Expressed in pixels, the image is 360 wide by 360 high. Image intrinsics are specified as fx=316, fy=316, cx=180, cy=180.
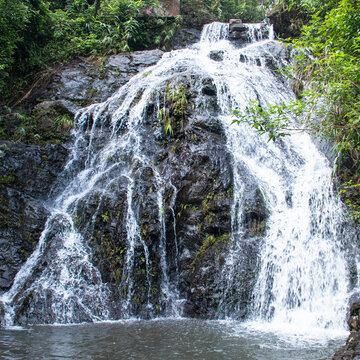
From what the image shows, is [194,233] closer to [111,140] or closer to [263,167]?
[263,167]

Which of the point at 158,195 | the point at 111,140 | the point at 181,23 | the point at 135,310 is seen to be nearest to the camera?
the point at 135,310

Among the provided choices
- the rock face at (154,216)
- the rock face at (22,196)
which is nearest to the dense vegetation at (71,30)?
the rock face at (22,196)

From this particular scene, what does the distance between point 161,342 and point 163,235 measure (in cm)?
338

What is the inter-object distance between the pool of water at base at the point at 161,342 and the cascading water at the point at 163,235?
90cm

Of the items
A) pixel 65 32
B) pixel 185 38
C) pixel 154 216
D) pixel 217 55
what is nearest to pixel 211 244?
pixel 154 216

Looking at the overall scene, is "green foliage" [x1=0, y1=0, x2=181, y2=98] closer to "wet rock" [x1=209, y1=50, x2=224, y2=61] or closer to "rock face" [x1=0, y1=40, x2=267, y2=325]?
"wet rock" [x1=209, y1=50, x2=224, y2=61]

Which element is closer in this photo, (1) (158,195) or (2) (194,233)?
(2) (194,233)

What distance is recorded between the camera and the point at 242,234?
24.9ft

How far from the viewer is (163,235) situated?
7918 millimetres

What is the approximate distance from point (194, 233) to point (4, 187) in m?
5.48

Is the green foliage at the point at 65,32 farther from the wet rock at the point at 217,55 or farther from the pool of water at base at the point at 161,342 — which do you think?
the pool of water at base at the point at 161,342

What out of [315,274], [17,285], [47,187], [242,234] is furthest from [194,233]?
[47,187]

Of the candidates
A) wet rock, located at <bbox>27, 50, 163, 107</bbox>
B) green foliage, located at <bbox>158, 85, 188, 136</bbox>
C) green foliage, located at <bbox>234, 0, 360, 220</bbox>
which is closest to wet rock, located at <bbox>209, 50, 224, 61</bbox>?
wet rock, located at <bbox>27, 50, 163, 107</bbox>

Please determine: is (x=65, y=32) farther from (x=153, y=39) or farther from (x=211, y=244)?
(x=211, y=244)
